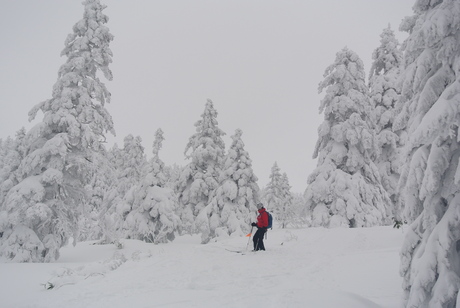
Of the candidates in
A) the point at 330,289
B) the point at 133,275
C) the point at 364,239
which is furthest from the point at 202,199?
the point at 330,289

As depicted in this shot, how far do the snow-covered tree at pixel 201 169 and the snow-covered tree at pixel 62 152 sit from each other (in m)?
14.1

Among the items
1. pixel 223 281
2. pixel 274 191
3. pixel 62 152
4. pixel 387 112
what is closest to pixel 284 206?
pixel 274 191

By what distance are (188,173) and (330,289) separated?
80.6 feet

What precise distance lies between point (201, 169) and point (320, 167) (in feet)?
44.6

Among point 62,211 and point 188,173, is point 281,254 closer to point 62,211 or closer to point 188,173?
point 62,211

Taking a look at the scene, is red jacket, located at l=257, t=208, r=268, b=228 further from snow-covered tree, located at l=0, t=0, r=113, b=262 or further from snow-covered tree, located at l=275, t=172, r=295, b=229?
snow-covered tree, located at l=275, t=172, r=295, b=229

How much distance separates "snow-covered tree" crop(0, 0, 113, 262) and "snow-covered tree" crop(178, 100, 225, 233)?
1408cm

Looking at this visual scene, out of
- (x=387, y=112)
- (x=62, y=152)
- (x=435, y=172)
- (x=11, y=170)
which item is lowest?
(x=435, y=172)

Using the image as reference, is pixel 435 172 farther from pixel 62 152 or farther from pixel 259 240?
pixel 62 152

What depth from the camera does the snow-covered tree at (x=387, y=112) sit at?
73.9ft

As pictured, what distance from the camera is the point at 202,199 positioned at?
102ft

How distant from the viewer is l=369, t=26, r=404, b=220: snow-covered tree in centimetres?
2253

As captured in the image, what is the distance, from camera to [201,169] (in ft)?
102

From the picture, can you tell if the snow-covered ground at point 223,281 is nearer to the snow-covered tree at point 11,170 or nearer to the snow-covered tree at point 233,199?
the snow-covered tree at point 11,170
